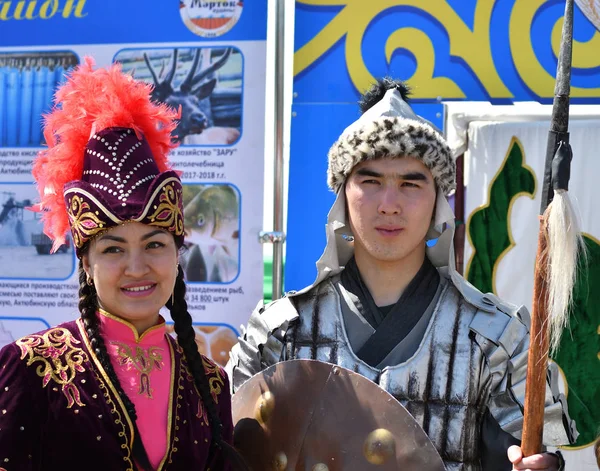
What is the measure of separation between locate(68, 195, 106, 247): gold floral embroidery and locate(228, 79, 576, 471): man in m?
0.83

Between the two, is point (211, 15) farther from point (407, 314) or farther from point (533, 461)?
point (533, 461)

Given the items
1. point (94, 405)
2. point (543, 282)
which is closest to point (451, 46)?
point (543, 282)

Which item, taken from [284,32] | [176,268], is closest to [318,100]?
[284,32]

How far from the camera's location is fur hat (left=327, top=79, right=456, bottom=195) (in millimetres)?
2590

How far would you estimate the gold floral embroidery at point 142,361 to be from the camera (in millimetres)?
1981

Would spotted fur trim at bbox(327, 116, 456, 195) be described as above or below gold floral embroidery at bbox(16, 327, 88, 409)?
above

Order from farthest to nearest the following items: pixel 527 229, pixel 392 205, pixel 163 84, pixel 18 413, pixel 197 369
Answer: pixel 163 84, pixel 527 229, pixel 392 205, pixel 197 369, pixel 18 413

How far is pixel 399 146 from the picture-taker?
102 inches

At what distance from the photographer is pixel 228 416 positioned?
85.4 inches

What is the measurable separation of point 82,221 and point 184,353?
1.50 ft

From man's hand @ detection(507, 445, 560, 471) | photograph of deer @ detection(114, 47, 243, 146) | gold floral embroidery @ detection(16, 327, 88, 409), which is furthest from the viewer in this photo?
photograph of deer @ detection(114, 47, 243, 146)

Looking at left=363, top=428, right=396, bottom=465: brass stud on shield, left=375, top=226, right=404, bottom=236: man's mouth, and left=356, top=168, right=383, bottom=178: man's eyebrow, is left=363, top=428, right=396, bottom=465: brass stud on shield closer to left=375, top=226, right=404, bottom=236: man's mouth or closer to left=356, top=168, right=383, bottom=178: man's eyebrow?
left=375, top=226, right=404, bottom=236: man's mouth

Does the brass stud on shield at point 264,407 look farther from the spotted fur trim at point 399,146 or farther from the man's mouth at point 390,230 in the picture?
the spotted fur trim at point 399,146

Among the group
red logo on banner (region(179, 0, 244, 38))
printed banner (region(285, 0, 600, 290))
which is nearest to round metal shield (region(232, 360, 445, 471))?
printed banner (region(285, 0, 600, 290))
